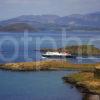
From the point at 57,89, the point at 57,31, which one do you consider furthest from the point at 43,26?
the point at 57,89

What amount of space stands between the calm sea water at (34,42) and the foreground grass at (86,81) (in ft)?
0.67

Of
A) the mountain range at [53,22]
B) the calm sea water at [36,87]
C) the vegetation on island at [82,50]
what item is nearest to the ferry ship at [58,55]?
the vegetation on island at [82,50]

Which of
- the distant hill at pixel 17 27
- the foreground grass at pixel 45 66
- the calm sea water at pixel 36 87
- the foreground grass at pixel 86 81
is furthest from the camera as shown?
the distant hill at pixel 17 27

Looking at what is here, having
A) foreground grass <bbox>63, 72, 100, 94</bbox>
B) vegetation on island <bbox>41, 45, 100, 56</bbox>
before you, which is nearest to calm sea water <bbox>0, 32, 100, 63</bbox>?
vegetation on island <bbox>41, 45, 100, 56</bbox>

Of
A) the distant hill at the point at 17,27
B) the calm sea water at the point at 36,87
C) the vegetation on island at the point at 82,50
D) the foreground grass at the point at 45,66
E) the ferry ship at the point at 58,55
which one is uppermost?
the distant hill at the point at 17,27

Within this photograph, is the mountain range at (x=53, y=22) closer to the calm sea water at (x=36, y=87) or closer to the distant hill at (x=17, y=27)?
the distant hill at (x=17, y=27)

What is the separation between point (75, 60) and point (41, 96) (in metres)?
0.67

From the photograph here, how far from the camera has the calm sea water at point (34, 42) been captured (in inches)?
201

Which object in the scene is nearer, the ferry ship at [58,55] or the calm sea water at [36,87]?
the calm sea water at [36,87]

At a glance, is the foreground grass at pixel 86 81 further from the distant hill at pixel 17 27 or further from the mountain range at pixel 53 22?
the distant hill at pixel 17 27

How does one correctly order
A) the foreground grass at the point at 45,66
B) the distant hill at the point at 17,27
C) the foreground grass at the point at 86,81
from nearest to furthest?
the foreground grass at the point at 86,81
the foreground grass at the point at 45,66
the distant hill at the point at 17,27

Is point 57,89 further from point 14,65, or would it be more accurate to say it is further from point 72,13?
point 72,13

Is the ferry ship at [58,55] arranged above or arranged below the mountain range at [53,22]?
below

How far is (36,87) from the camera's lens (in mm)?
4992
